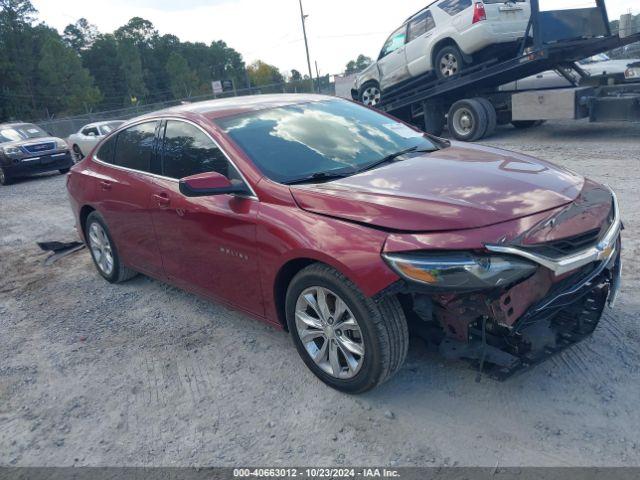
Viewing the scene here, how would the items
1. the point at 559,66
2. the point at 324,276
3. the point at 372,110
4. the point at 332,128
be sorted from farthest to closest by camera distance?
1. the point at 559,66
2. the point at 372,110
3. the point at 332,128
4. the point at 324,276

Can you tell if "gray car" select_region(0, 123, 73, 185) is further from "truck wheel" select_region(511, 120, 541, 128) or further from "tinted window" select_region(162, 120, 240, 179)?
"tinted window" select_region(162, 120, 240, 179)

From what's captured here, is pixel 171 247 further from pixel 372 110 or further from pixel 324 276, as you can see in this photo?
pixel 372 110

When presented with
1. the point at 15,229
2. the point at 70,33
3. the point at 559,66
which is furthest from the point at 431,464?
the point at 70,33

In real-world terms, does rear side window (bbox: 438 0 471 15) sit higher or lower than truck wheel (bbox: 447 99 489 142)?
higher

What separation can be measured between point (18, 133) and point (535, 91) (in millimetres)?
13225

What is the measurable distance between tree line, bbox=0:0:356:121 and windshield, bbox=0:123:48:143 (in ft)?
81.6

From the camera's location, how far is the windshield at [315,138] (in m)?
3.55

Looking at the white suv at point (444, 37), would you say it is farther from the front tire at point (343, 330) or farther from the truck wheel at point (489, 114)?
the front tire at point (343, 330)

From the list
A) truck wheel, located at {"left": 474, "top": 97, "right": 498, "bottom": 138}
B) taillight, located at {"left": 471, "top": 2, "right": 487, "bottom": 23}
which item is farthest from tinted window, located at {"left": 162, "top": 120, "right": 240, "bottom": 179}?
truck wheel, located at {"left": 474, "top": 97, "right": 498, "bottom": 138}

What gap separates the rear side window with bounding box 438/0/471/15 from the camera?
36.0 feet

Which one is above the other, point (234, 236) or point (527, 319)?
point (234, 236)

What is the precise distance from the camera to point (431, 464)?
2.60 m

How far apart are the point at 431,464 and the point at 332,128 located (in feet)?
7.74

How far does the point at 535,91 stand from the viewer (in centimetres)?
1125
